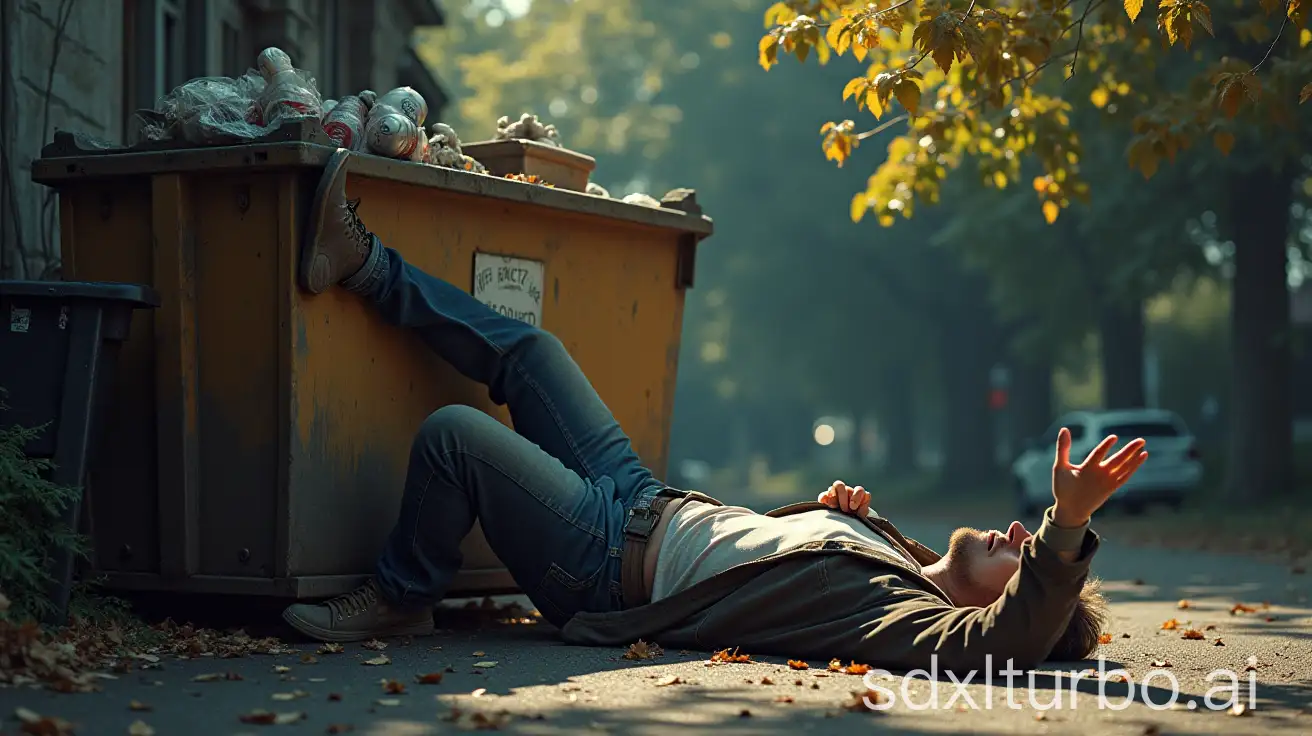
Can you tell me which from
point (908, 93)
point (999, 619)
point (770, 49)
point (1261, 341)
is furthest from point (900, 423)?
point (999, 619)

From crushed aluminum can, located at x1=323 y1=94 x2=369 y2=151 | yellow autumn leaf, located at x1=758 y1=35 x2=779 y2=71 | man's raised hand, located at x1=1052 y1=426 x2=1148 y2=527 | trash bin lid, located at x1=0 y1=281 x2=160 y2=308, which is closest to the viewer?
man's raised hand, located at x1=1052 y1=426 x2=1148 y2=527

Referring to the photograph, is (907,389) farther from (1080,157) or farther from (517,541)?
(517,541)

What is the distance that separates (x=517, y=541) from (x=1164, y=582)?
6560 millimetres

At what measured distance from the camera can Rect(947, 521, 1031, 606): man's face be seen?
5215 millimetres

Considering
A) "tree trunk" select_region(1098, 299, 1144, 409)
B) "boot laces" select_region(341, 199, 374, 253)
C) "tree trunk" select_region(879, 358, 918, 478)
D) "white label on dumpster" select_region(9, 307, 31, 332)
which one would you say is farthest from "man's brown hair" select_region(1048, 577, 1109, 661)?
"tree trunk" select_region(879, 358, 918, 478)

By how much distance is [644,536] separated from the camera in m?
5.62

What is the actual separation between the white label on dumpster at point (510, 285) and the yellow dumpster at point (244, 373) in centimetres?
25

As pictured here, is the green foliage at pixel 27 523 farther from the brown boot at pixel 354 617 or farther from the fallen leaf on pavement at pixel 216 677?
the brown boot at pixel 354 617

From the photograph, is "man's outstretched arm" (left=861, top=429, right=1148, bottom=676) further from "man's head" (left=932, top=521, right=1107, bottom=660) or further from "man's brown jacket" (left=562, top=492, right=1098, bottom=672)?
"man's head" (left=932, top=521, right=1107, bottom=660)

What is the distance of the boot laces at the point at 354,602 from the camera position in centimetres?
570

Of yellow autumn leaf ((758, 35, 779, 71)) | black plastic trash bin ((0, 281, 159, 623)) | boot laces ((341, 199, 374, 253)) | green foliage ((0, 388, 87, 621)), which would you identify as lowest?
green foliage ((0, 388, 87, 621))

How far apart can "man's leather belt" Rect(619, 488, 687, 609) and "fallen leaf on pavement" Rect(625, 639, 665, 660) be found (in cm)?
20

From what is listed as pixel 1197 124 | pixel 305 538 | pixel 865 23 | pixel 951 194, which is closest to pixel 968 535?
pixel 305 538

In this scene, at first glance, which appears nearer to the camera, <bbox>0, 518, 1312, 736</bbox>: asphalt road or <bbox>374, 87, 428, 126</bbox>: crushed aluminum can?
<bbox>0, 518, 1312, 736</bbox>: asphalt road
